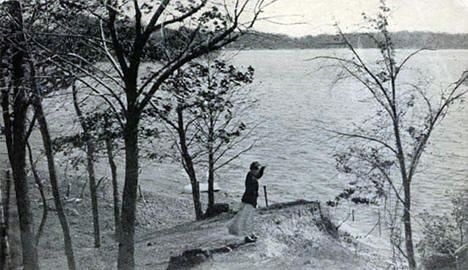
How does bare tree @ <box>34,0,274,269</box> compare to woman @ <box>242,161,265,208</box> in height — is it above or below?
above

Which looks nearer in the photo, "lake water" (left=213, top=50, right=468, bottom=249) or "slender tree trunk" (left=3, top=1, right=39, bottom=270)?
"lake water" (left=213, top=50, right=468, bottom=249)

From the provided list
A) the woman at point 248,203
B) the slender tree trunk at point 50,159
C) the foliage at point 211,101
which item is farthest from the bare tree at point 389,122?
the slender tree trunk at point 50,159

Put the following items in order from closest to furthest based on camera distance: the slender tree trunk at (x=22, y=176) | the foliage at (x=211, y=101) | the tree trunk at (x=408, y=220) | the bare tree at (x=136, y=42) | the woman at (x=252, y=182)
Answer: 1. the bare tree at (x=136, y=42)
2. the woman at (x=252, y=182)
3. the foliage at (x=211, y=101)
4. the slender tree trunk at (x=22, y=176)
5. the tree trunk at (x=408, y=220)

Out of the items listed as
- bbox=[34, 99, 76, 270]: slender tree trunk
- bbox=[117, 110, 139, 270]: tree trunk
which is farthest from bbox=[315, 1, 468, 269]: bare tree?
bbox=[34, 99, 76, 270]: slender tree trunk

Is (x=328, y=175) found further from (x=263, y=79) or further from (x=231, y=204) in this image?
(x=231, y=204)

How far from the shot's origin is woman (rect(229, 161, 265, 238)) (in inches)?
239

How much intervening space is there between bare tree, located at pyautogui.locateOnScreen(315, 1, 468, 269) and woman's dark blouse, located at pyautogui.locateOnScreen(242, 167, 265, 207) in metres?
1.70

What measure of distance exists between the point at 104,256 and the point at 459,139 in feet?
25.0

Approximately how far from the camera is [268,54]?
18.6 ft

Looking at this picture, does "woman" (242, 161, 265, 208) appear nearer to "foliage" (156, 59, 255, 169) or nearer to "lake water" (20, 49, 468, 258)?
"lake water" (20, 49, 468, 258)

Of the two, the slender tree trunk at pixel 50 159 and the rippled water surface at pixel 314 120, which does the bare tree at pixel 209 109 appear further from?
the slender tree trunk at pixel 50 159

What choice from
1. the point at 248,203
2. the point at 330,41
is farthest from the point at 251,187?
the point at 330,41

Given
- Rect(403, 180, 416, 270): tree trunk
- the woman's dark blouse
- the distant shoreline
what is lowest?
Rect(403, 180, 416, 270): tree trunk

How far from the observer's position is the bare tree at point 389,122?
24.2 feet
